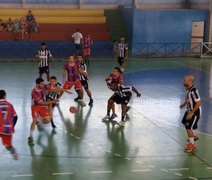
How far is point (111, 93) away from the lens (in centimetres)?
1764

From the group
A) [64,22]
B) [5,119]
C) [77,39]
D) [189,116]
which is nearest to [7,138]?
[5,119]

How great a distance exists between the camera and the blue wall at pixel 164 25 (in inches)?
1216

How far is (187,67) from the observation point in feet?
85.7

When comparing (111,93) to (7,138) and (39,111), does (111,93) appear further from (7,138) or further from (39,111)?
(7,138)

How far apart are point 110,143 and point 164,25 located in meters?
21.6

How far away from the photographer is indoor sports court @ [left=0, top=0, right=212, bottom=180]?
31.8 ft

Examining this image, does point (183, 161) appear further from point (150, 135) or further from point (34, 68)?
point (34, 68)

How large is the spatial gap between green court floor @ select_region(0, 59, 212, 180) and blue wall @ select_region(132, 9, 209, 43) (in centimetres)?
1246

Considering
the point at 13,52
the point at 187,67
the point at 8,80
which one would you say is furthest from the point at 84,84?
the point at 13,52

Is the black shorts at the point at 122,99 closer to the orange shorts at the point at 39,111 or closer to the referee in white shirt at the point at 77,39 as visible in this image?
the orange shorts at the point at 39,111

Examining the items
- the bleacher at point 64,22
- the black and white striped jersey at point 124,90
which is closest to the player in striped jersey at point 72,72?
the black and white striped jersey at point 124,90

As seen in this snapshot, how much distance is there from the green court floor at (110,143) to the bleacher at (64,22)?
12658 millimetres

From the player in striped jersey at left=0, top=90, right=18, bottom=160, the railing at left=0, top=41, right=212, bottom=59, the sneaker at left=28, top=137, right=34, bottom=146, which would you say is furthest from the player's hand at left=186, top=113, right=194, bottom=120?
the railing at left=0, top=41, right=212, bottom=59

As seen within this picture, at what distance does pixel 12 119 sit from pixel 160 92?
1024 centimetres
